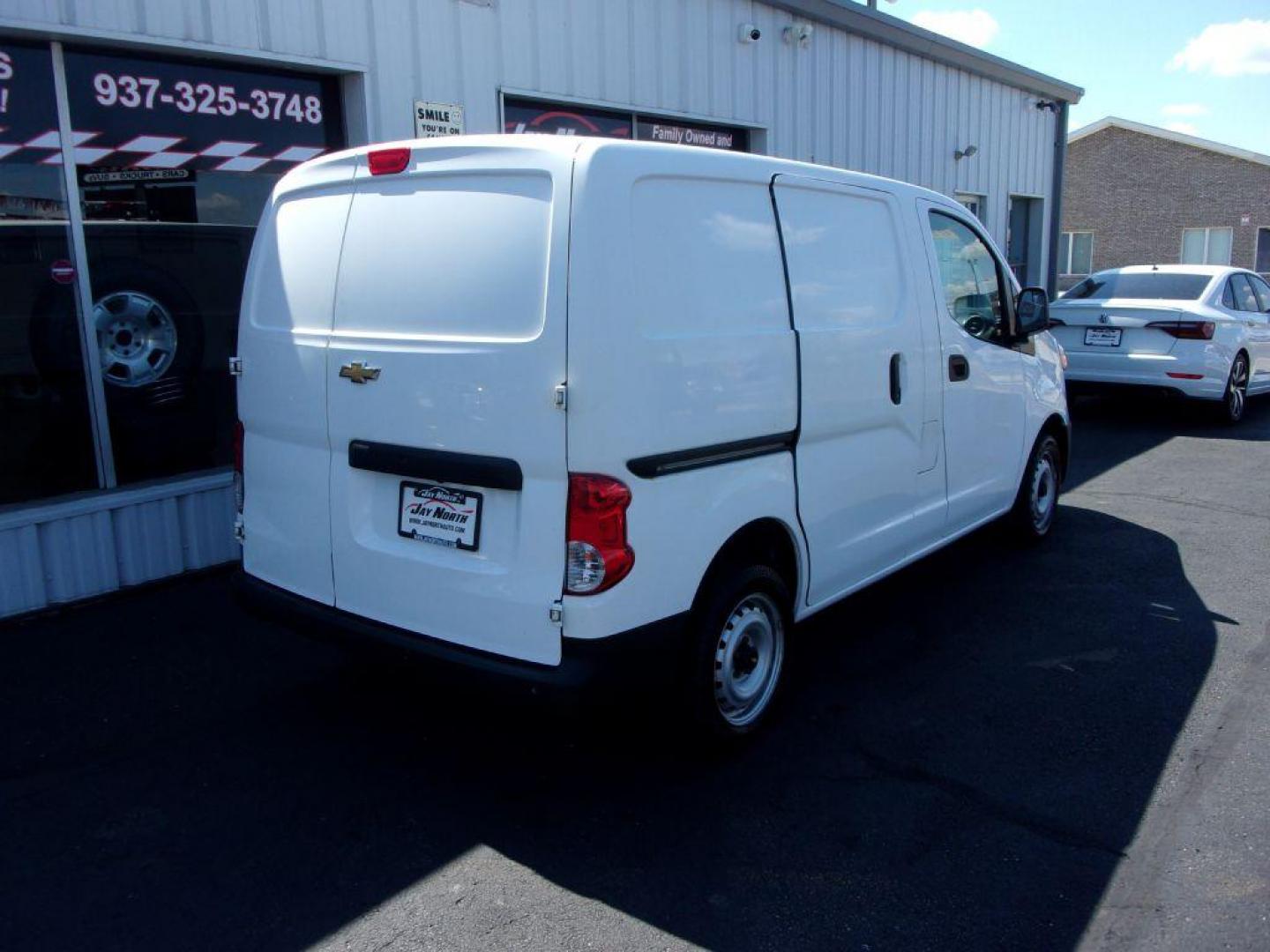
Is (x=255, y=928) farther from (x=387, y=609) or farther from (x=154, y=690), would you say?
(x=154, y=690)

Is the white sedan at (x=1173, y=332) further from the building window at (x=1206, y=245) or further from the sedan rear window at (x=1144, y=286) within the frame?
the building window at (x=1206, y=245)

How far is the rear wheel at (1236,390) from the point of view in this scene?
10.4 metres

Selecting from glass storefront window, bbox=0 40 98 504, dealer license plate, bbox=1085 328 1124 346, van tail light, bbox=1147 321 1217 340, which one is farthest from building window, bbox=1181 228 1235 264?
A: glass storefront window, bbox=0 40 98 504

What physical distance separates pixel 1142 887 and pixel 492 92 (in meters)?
6.01

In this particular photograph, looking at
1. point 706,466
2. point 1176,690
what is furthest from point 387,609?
point 1176,690

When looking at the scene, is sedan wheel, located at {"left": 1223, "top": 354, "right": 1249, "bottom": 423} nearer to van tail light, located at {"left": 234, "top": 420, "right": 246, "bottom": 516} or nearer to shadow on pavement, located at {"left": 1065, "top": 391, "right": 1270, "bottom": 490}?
shadow on pavement, located at {"left": 1065, "top": 391, "right": 1270, "bottom": 490}

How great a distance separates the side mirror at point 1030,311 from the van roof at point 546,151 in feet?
5.81

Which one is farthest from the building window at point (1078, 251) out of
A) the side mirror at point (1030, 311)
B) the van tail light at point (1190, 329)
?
the side mirror at point (1030, 311)

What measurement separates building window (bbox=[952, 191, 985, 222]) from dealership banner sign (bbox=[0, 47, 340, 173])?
9128 mm

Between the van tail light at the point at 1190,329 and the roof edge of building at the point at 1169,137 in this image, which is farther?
the roof edge of building at the point at 1169,137

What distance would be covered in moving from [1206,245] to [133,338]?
37.0 metres

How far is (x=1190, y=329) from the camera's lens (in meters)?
10.1

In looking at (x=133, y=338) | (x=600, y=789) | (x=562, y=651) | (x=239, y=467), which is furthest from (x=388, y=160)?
(x=133, y=338)

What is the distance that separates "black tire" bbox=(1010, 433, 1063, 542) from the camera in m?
6.09
